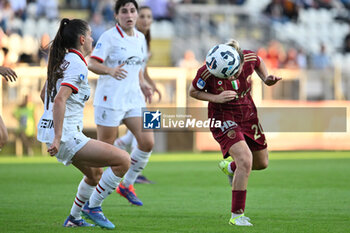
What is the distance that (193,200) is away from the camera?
30.2 ft

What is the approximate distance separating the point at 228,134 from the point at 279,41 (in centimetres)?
1915

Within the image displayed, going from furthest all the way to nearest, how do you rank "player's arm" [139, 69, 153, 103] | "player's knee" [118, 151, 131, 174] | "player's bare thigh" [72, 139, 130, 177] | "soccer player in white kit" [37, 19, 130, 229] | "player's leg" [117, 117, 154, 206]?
"player's arm" [139, 69, 153, 103] < "player's leg" [117, 117, 154, 206] < "player's knee" [118, 151, 131, 174] < "player's bare thigh" [72, 139, 130, 177] < "soccer player in white kit" [37, 19, 130, 229]

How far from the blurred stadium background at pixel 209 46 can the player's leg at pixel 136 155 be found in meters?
8.22

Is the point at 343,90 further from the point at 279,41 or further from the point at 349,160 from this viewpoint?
the point at 349,160

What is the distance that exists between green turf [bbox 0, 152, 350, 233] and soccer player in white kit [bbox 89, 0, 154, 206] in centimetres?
80

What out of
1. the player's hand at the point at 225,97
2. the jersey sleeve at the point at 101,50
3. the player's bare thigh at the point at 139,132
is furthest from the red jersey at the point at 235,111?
the jersey sleeve at the point at 101,50

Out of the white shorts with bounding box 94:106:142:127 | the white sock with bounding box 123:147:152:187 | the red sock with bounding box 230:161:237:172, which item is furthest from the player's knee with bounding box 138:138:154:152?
the red sock with bounding box 230:161:237:172

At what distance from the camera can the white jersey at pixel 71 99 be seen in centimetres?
620

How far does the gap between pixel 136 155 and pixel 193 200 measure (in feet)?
3.11

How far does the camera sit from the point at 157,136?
A: 20.0 metres

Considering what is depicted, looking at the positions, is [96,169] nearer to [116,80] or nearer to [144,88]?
[116,80]

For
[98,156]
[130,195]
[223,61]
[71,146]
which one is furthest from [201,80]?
→ [130,195]

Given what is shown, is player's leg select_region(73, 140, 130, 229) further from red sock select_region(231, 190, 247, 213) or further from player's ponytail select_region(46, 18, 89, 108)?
red sock select_region(231, 190, 247, 213)

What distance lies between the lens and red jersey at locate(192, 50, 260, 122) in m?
7.27
